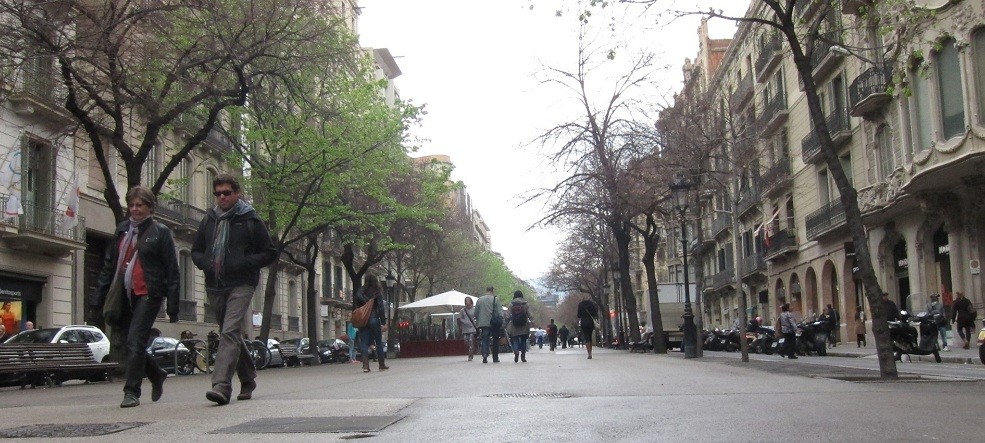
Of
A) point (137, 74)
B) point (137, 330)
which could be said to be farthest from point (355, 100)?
point (137, 330)

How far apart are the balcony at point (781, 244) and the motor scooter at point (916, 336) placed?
80.2ft

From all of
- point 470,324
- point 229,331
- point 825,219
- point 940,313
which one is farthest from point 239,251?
point 825,219

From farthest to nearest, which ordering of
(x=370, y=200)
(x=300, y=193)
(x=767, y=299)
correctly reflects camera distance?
(x=767, y=299) → (x=370, y=200) → (x=300, y=193)

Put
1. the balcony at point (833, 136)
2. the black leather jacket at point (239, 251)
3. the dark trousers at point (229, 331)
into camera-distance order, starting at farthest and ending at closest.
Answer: the balcony at point (833, 136)
the black leather jacket at point (239, 251)
the dark trousers at point (229, 331)

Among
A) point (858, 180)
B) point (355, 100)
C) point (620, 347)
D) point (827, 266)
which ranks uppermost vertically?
point (355, 100)

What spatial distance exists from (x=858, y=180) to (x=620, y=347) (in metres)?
16.6

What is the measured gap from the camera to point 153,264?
816cm

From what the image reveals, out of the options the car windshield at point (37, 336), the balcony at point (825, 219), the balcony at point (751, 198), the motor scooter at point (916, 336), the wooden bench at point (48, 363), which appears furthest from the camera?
the balcony at point (751, 198)

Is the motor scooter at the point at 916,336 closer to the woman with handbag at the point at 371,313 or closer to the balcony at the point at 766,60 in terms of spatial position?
the woman with handbag at the point at 371,313

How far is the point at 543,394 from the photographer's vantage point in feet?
32.2

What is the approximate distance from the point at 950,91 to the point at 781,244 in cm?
2118

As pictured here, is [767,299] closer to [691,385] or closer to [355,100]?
[355,100]

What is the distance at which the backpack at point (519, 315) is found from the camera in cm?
2339

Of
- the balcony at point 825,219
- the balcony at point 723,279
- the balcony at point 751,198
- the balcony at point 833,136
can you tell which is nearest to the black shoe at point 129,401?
the balcony at point 833,136
